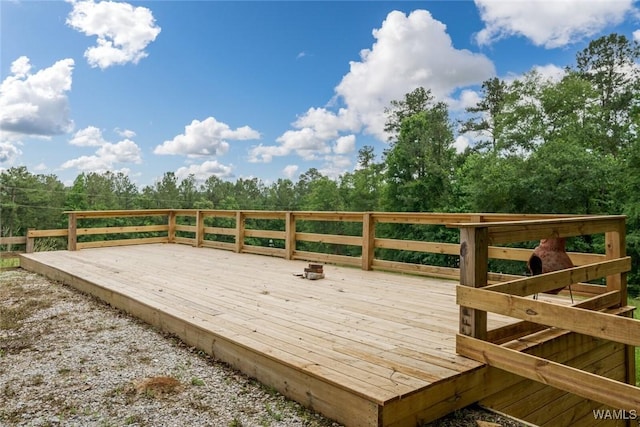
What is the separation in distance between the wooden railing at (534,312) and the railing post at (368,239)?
275 centimetres

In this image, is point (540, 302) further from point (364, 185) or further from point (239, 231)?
point (364, 185)

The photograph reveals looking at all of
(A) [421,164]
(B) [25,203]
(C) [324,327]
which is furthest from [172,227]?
(B) [25,203]

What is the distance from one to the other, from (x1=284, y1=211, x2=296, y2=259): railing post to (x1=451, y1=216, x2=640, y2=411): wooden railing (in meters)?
4.34

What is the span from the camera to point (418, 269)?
16.9 ft

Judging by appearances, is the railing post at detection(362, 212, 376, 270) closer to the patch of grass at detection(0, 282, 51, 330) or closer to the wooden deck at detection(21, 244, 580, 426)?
the wooden deck at detection(21, 244, 580, 426)

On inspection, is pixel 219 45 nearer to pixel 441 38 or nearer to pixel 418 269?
pixel 441 38

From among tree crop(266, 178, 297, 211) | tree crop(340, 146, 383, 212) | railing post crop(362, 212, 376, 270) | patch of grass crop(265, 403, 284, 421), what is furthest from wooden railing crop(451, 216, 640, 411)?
tree crop(266, 178, 297, 211)

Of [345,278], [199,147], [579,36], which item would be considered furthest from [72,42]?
[579,36]

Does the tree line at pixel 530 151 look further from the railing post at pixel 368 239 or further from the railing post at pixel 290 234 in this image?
the railing post at pixel 290 234

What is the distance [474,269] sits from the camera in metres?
2.50

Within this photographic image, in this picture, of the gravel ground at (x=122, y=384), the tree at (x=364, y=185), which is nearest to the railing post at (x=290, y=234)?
the gravel ground at (x=122, y=384)

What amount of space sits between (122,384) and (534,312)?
241 centimetres

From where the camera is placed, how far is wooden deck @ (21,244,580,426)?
6.72 ft

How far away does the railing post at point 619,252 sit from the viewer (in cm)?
350
